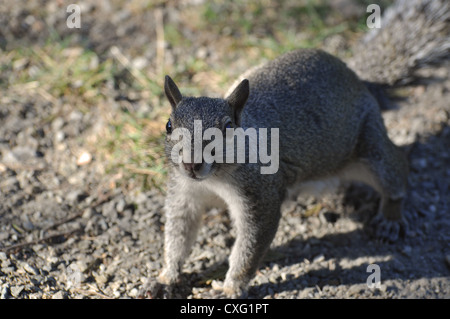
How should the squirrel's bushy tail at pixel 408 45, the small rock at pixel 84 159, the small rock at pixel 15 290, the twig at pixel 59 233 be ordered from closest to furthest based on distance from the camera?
the small rock at pixel 15 290 → the twig at pixel 59 233 → the squirrel's bushy tail at pixel 408 45 → the small rock at pixel 84 159

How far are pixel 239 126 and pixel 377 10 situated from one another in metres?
2.66

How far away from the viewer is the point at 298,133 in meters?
3.14

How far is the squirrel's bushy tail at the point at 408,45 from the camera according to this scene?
3688mm

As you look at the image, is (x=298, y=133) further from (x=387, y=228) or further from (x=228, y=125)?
(x=387, y=228)

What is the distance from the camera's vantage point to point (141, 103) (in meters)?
4.28

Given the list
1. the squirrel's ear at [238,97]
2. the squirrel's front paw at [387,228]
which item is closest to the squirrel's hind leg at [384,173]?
the squirrel's front paw at [387,228]

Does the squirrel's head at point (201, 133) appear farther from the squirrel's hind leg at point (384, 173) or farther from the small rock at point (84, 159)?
the small rock at point (84, 159)

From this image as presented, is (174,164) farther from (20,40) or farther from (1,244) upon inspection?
(20,40)

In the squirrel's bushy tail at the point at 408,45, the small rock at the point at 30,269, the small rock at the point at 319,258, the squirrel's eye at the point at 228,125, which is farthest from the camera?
the squirrel's bushy tail at the point at 408,45

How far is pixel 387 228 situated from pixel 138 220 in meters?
1.56

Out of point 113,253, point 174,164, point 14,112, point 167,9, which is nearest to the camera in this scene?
point 174,164

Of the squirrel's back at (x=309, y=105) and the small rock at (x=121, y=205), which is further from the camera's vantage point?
the small rock at (x=121, y=205)
